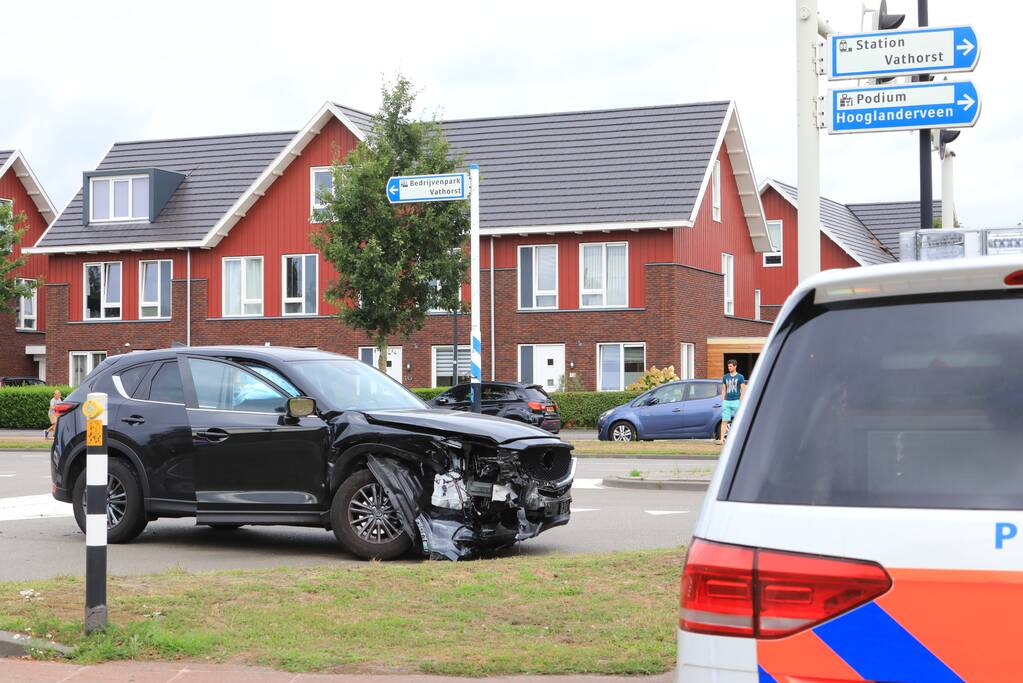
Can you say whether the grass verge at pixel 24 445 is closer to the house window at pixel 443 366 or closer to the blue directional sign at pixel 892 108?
the house window at pixel 443 366

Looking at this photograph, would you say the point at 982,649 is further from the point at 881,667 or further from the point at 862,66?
the point at 862,66

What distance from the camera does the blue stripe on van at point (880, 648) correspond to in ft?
8.92

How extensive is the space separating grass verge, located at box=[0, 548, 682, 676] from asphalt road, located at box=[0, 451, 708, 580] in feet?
5.91

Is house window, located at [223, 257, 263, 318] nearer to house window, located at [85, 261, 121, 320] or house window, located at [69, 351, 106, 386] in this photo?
house window, located at [85, 261, 121, 320]

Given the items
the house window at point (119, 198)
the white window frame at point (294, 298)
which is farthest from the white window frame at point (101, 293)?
the white window frame at point (294, 298)

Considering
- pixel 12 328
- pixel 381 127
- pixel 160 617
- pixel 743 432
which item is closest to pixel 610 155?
pixel 381 127

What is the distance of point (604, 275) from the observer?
41.2 m

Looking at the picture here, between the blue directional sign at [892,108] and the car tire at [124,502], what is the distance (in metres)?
6.65

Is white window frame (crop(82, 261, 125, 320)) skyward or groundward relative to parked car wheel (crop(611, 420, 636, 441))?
skyward

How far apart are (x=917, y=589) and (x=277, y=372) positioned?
9.27 m

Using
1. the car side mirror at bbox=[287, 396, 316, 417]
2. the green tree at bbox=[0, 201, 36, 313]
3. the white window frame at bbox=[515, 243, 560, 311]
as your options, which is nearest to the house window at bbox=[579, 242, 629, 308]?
the white window frame at bbox=[515, 243, 560, 311]

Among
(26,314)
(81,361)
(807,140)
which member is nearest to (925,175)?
(807,140)

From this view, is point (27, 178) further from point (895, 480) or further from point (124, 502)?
point (895, 480)

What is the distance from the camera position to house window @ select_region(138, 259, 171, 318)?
46.7 m
